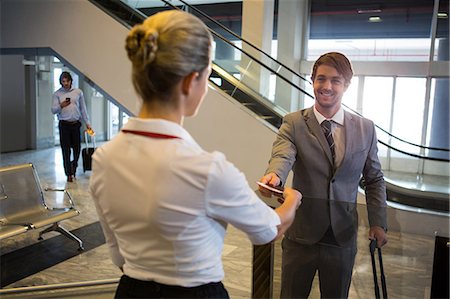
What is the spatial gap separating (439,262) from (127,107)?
16.3 feet

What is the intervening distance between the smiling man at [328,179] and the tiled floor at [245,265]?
0.08m

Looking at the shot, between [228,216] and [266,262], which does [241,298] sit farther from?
[228,216]

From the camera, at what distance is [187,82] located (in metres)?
0.96

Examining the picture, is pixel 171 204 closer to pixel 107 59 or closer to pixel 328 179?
pixel 328 179

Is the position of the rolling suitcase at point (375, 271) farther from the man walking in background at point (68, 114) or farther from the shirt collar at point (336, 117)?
the man walking in background at point (68, 114)

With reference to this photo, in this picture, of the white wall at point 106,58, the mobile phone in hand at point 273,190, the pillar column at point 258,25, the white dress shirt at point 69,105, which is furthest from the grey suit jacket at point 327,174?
the white dress shirt at point 69,105

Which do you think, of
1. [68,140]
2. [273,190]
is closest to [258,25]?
[68,140]

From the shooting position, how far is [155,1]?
19.9ft

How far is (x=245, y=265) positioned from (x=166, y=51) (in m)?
3.10

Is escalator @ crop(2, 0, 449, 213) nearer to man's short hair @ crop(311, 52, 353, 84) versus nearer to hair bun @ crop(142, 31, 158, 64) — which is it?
man's short hair @ crop(311, 52, 353, 84)

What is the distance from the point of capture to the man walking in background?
666cm

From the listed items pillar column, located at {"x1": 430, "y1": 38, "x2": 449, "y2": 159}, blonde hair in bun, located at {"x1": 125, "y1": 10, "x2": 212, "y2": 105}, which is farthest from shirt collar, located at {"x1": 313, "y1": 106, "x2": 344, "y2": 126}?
pillar column, located at {"x1": 430, "y1": 38, "x2": 449, "y2": 159}

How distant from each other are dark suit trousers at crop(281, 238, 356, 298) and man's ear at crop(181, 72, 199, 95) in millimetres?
1120

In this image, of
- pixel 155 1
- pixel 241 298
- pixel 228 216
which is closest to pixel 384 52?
pixel 155 1
